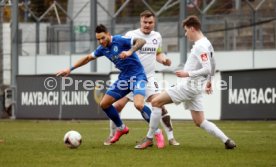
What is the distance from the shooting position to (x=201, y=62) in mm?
12586

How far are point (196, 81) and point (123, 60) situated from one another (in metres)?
1.47

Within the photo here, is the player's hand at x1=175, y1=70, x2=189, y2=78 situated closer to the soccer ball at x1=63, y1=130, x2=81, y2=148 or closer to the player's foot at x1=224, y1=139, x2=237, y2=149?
the player's foot at x1=224, y1=139, x2=237, y2=149

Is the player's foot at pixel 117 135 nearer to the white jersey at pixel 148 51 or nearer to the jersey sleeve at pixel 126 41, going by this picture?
the white jersey at pixel 148 51

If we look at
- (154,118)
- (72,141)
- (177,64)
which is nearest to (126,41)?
(154,118)

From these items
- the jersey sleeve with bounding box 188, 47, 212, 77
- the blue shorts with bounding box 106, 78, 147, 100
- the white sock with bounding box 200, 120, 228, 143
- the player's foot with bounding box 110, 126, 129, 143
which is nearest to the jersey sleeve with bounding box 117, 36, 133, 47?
the blue shorts with bounding box 106, 78, 147, 100

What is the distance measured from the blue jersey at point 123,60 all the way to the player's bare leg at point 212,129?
131 centimetres

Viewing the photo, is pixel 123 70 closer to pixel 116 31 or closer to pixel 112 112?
pixel 112 112

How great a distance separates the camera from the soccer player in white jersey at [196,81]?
12578 mm

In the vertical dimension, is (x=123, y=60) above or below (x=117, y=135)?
above

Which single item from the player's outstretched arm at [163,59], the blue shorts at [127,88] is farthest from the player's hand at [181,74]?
the player's outstretched arm at [163,59]

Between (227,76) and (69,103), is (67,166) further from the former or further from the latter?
(69,103)

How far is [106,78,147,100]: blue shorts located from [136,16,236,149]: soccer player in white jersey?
2.00 ft

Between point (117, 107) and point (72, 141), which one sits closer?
point (72, 141)

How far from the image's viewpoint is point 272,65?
80.1 ft
